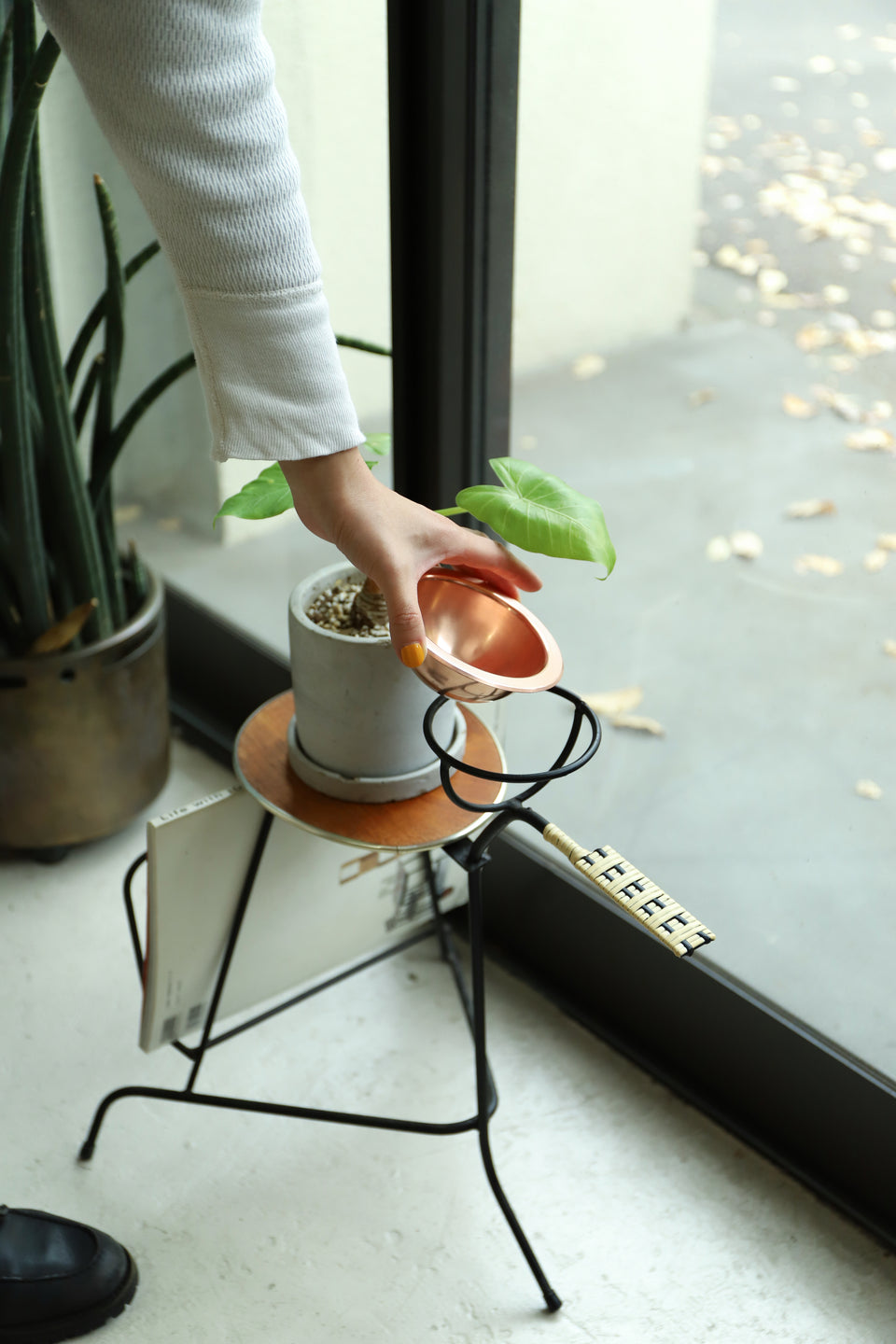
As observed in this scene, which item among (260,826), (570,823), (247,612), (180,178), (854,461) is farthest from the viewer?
(247,612)

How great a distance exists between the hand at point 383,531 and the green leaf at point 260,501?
6 centimetres

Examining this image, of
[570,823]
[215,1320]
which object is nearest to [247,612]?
[570,823]

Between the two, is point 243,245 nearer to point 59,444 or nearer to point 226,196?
point 226,196

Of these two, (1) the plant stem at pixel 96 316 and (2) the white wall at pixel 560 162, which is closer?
(2) the white wall at pixel 560 162

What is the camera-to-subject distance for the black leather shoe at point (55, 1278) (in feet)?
3.67

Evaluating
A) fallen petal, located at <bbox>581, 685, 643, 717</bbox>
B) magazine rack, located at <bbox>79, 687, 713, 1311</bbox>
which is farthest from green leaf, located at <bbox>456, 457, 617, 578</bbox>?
fallen petal, located at <bbox>581, 685, 643, 717</bbox>

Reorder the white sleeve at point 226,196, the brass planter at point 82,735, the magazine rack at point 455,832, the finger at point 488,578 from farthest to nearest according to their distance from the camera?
the brass planter at point 82,735
the finger at point 488,578
the magazine rack at point 455,832
the white sleeve at point 226,196

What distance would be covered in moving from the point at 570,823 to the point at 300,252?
0.86m

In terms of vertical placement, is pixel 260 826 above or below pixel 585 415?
below

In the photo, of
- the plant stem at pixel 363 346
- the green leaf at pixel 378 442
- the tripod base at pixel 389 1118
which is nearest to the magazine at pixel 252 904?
the tripod base at pixel 389 1118

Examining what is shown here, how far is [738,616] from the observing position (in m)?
1.29

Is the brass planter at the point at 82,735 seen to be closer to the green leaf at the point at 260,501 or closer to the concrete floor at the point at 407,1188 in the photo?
the concrete floor at the point at 407,1188

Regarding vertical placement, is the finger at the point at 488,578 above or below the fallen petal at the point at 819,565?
above

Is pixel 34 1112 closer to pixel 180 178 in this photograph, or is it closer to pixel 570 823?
pixel 570 823
